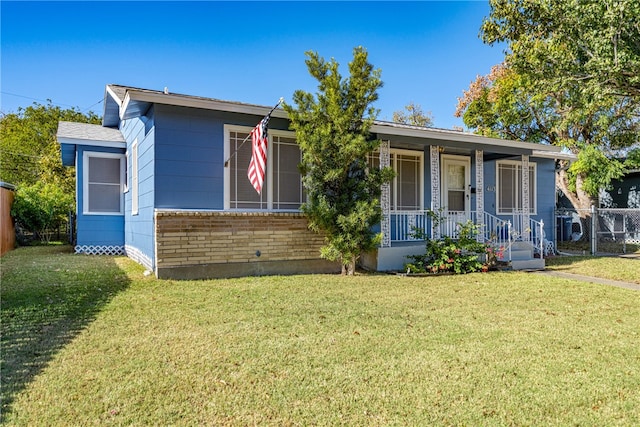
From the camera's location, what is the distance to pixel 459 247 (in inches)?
348

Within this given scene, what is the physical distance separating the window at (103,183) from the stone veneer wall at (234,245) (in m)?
5.48

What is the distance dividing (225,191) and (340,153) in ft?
7.90

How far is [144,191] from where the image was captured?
826cm

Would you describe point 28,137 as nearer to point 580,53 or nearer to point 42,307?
point 42,307

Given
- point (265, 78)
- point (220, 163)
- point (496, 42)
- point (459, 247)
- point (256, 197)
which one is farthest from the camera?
point (265, 78)

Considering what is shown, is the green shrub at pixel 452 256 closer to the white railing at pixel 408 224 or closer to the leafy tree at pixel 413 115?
the white railing at pixel 408 224

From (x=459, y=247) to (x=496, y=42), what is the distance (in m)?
5.15

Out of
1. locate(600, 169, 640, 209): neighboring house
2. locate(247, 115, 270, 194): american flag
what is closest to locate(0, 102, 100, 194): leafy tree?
locate(247, 115, 270, 194): american flag

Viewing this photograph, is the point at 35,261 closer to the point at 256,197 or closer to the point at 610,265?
the point at 256,197

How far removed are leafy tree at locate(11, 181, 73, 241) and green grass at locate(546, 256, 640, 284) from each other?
1585cm

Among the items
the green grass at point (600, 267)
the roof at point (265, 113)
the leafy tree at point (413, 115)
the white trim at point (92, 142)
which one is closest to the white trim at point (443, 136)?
the roof at point (265, 113)

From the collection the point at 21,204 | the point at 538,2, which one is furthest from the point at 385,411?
the point at 21,204

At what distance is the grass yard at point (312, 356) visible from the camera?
2.60 meters

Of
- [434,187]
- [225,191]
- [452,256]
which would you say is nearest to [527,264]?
[452,256]
